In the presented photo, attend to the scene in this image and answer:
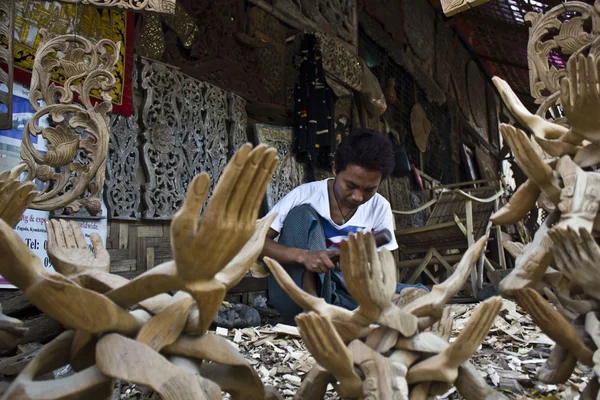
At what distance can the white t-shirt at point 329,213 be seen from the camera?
3.12 m

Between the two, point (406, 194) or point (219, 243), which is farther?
point (406, 194)

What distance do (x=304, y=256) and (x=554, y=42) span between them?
150 cm

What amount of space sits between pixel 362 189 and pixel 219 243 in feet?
Answer: 7.02

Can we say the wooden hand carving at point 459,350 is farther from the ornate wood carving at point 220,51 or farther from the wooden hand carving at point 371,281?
the ornate wood carving at point 220,51

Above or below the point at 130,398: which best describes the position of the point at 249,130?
above

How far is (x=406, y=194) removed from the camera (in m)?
7.21

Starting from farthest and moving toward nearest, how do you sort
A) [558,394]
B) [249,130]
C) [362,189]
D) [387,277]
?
[249,130]
[362,189]
[558,394]
[387,277]

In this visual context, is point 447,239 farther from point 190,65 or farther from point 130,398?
point 130,398

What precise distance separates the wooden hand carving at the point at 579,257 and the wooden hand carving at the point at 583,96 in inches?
12.0

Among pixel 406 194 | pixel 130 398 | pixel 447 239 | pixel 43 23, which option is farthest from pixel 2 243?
pixel 406 194

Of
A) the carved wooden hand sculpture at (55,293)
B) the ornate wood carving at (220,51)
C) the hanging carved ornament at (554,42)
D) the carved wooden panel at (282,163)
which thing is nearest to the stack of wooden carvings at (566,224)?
the carved wooden hand sculpture at (55,293)

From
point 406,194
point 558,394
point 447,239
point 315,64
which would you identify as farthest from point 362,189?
point 406,194

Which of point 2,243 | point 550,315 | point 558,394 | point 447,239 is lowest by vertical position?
point 447,239

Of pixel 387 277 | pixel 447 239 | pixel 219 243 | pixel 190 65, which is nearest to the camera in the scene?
pixel 219 243
